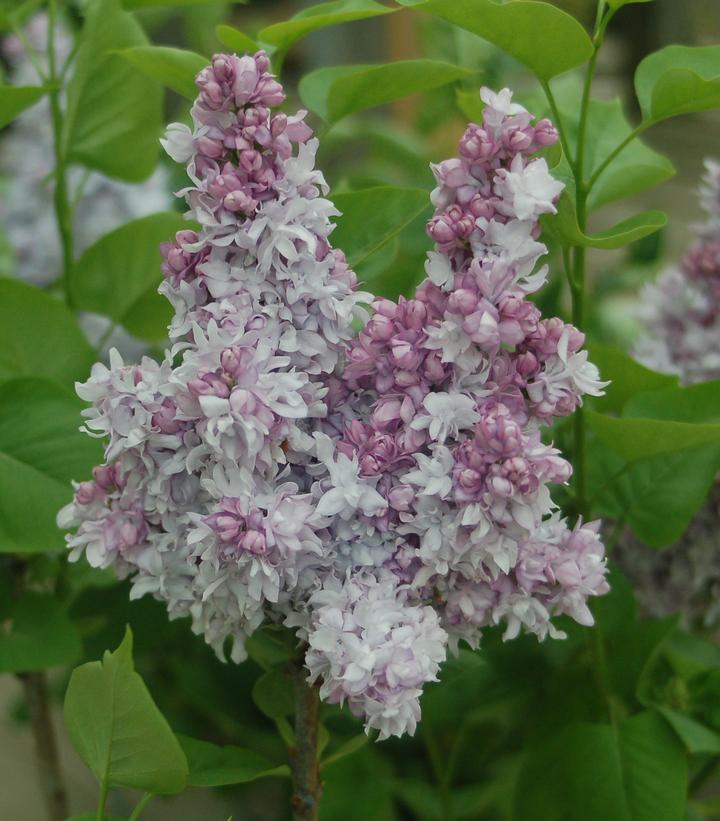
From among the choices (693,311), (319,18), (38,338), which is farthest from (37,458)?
(693,311)

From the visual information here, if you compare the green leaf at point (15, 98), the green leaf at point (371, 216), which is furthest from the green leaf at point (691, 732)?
the green leaf at point (15, 98)

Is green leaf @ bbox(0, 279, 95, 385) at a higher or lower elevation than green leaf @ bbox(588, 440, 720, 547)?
higher

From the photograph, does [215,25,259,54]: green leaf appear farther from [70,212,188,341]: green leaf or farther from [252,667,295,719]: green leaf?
[252,667,295,719]: green leaf

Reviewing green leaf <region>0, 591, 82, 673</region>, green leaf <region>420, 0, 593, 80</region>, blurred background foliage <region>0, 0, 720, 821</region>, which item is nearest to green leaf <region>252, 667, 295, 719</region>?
blurred background foliage <region>0, 0, 720, 821</region>

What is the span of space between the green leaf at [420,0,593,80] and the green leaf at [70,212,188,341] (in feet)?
0.52

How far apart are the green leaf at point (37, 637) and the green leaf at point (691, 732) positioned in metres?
0.23

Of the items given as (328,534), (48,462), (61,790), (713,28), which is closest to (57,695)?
(61,790)

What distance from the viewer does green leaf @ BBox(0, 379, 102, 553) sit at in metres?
0.35

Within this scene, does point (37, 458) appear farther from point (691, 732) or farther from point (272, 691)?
point (691, 732)

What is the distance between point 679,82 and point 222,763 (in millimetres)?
257

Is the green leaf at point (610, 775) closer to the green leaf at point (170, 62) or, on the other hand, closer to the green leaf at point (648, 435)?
the green leaf at point (648, 435)

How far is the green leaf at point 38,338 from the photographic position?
404mm

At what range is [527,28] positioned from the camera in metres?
0.31

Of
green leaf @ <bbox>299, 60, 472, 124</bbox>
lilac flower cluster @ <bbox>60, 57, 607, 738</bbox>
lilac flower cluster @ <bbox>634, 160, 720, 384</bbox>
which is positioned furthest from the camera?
lilac flower cluster @ <bbox>634, 160, 720, 384</bbox>
